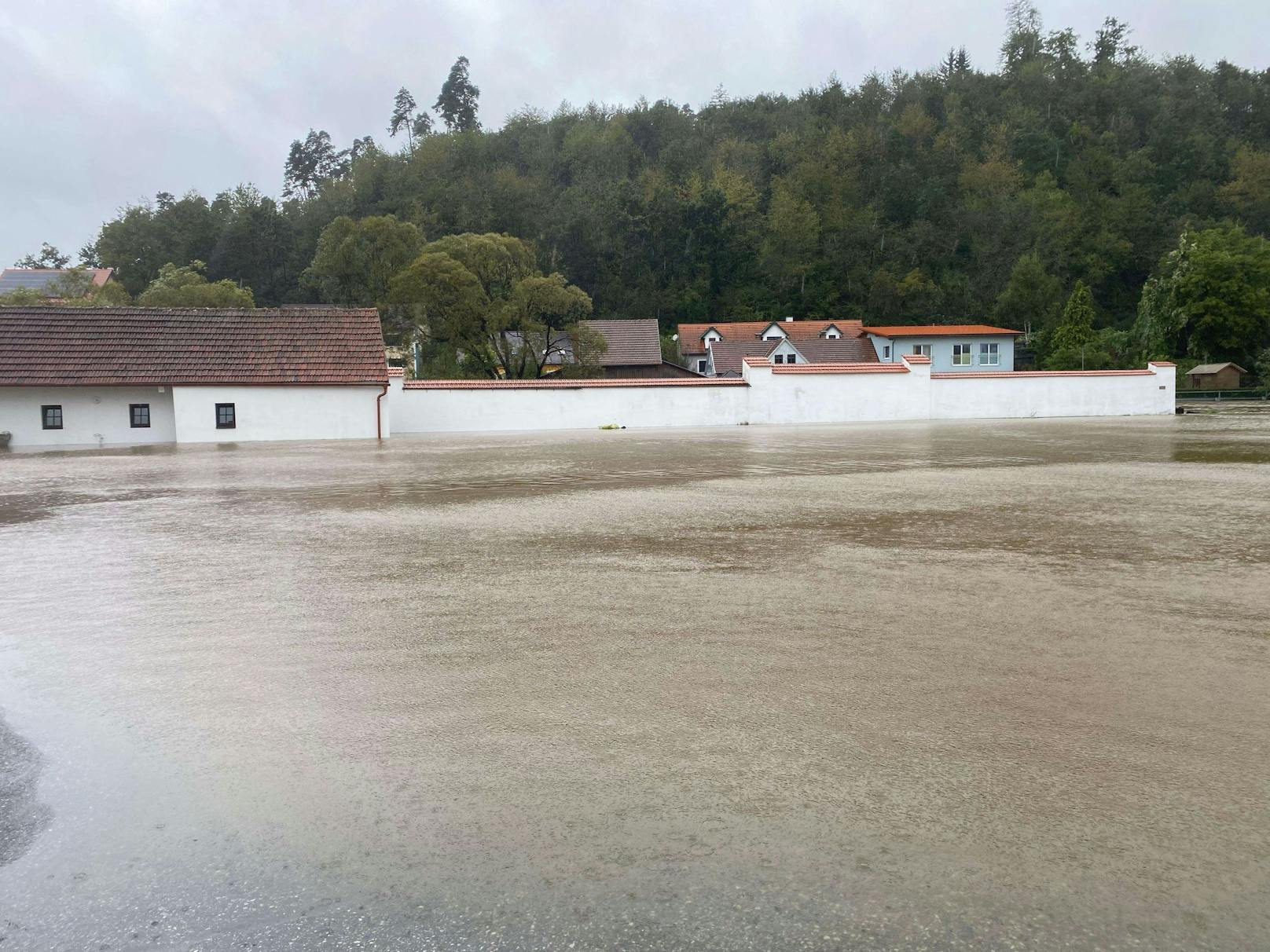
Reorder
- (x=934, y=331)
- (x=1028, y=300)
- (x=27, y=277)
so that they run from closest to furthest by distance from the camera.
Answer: (x=27, y=277), (x=934, y=331), (x=1028, y=300)

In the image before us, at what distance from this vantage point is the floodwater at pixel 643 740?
8.61ft

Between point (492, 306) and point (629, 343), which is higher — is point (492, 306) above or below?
above

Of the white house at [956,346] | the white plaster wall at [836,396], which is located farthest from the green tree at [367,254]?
the white house at [956,346]

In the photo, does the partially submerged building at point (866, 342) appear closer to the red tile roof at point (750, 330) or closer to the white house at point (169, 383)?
the red tile roof at point (750, 330)

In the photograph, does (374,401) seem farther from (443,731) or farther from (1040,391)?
(443,731)

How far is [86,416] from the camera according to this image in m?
27.4

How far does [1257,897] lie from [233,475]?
600 inches

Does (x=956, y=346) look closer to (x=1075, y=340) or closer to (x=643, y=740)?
(x=1075, y=340)

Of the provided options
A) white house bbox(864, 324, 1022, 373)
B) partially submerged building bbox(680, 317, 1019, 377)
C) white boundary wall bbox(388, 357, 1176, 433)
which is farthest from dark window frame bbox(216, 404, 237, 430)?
white house bbox(864, 324, 1022, 373)

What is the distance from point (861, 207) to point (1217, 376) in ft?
129

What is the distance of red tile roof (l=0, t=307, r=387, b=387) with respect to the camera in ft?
88.4

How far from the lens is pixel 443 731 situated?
3.91m

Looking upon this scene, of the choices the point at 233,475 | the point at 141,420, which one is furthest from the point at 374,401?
the point at 233,475

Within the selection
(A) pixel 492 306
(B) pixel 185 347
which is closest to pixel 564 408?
(A) pixel 492 306
